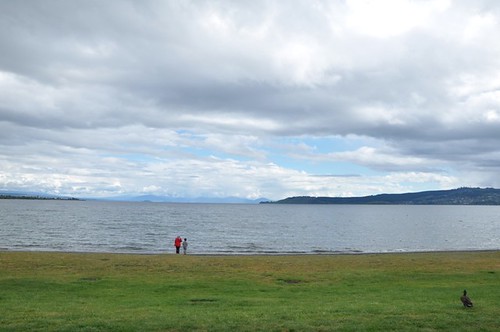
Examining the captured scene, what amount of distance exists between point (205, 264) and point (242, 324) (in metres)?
24.1

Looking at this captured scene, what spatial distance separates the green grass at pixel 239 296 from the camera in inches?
545

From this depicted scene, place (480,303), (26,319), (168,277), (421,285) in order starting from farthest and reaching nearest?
1. (168,277)
2. (421,285)
3. (480,303)
4. (26,319)

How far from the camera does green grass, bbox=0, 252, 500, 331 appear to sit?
13844 millimetres

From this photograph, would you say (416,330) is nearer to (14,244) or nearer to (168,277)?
(168,277)

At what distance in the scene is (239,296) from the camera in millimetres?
21734

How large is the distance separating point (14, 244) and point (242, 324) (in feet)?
188

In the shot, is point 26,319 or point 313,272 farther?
point 313,272

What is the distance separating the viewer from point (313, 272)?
3259 cm

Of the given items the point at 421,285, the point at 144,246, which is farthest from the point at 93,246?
the point at 421,285

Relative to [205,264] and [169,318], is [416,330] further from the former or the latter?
[205,264]

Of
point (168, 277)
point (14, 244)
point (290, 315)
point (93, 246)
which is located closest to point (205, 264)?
point (168, 277)

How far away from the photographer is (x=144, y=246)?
209 feet

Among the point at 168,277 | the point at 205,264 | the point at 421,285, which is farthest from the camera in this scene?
the point at 205,264

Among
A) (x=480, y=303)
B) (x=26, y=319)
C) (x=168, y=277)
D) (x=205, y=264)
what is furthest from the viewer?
(x=205, y=264)
